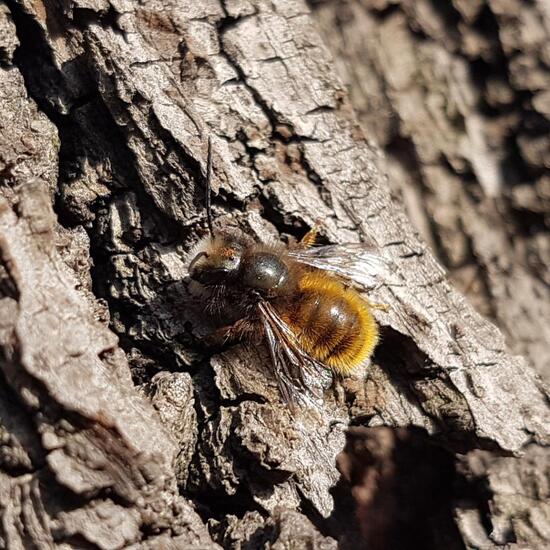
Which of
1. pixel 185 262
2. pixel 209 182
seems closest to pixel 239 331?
pixel 185 262

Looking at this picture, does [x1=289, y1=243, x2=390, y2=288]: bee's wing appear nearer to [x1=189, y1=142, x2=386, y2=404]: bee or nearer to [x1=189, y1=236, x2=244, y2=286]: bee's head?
[x1=189, y1=142, x2=386, y2=404]: bee

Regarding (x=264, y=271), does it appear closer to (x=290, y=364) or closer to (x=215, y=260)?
(x=215, y=260)

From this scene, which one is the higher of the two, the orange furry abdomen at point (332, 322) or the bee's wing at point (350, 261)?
the bee's wing at point (350, 261)

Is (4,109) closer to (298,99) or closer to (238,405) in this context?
(298,99)

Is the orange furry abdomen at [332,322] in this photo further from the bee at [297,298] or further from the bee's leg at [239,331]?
the bee's leg at [239,331]

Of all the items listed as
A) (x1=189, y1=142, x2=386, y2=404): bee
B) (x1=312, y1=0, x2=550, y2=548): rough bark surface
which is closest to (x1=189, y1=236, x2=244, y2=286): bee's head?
(x1=189, y1=142, x2=386, y2=404): bee

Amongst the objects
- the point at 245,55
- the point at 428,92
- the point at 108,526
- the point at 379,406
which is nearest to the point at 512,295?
the point at 428,92

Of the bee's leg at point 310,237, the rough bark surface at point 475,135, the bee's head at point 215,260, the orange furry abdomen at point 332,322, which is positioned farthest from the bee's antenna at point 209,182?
the rough bark surface at point 475,135
